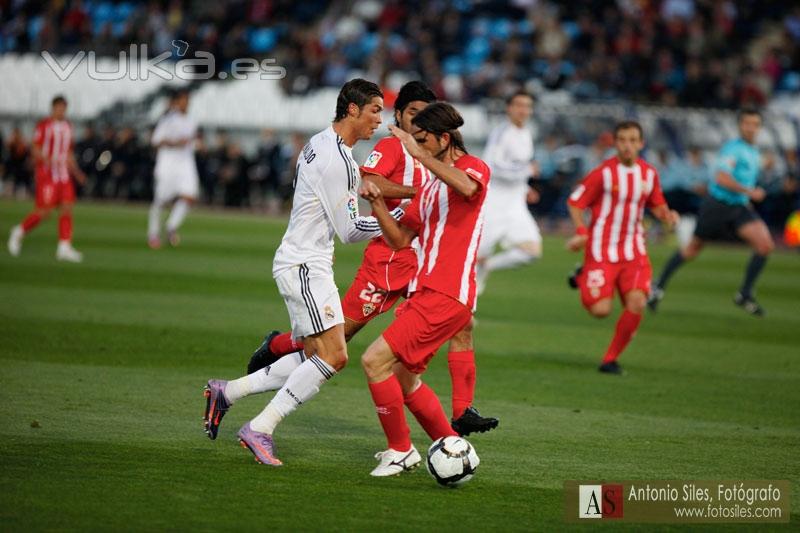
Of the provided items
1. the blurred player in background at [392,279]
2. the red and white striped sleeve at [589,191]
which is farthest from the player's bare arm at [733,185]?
the blurred player in background at [392,279]

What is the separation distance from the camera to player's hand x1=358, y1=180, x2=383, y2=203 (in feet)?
22.2

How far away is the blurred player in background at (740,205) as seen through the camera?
52.5 feet

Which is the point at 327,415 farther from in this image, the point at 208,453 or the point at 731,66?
the point at 731,66

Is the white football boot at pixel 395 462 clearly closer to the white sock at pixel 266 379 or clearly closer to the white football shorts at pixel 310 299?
the white football shorts at pixel 310 299

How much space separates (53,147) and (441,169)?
557 inches

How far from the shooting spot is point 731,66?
33188 millimetres

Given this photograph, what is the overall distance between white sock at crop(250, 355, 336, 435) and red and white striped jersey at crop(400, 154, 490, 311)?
0.75m

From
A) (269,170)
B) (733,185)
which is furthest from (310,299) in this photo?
(269,170)

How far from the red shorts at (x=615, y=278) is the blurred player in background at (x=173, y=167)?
11.9 metres

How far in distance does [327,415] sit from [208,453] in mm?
1643

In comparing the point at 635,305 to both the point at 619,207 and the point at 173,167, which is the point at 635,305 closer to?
the point at 619,207

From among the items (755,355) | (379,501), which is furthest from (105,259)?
(379,501)

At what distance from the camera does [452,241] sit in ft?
23.5

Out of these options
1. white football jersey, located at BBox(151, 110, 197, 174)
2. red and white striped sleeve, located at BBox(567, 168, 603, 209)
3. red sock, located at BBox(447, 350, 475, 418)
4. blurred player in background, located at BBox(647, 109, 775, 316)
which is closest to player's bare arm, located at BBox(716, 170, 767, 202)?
blurred player in background, located at BBox(647, 109, 775, 316)
